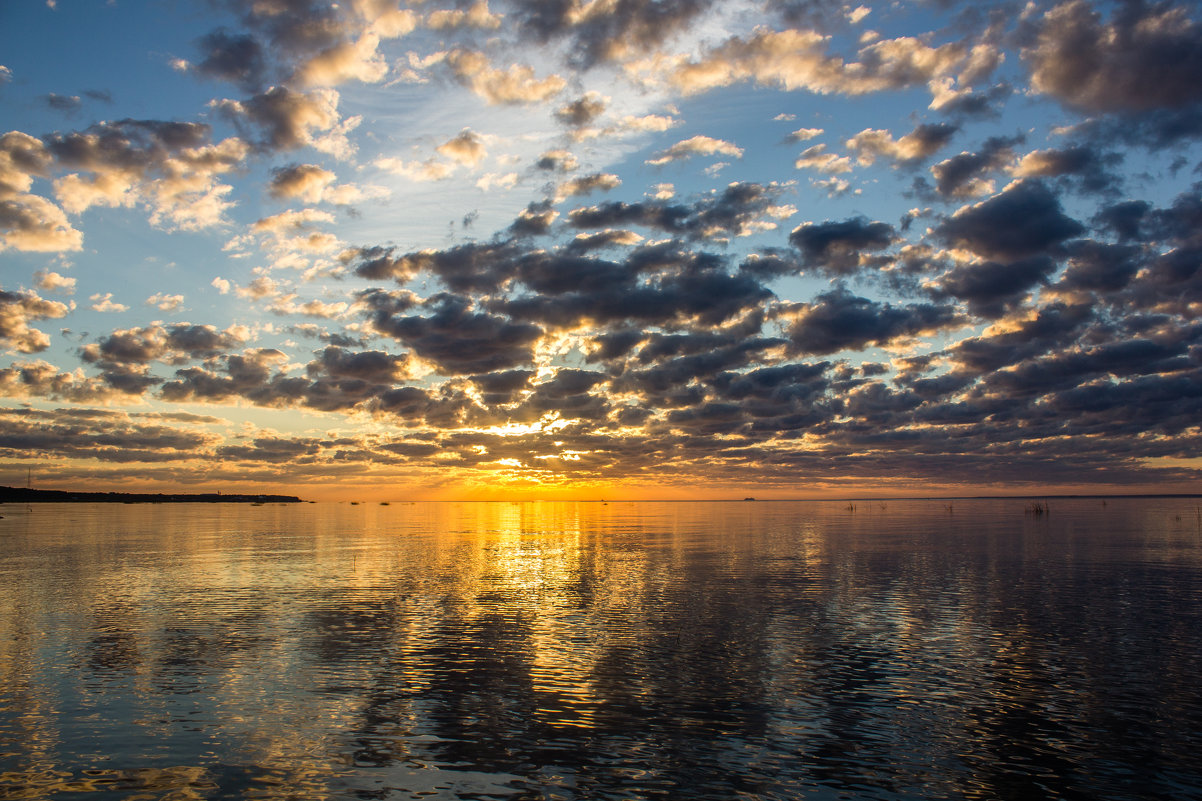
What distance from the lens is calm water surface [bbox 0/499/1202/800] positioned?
19.7m

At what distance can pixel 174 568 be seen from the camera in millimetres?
69688

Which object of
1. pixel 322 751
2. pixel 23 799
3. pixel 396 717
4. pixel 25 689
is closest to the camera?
pixel 23 799

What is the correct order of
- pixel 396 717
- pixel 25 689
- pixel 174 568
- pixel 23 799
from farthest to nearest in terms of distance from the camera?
pixel 174 568 → pixel 25 689 → pixel 396 717 → pixel 23 799

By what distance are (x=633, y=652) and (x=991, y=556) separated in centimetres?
6138

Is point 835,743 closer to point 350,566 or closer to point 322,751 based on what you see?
point 322,751

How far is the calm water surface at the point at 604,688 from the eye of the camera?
19734mm

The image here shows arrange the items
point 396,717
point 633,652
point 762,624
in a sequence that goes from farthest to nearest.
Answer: point 762,624
point 633,652
point 396,717

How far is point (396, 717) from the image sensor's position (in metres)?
24.7

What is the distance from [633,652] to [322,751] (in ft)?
51.5

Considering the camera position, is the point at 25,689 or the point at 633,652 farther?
the point at 633,652

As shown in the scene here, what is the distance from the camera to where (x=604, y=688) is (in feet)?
91.8

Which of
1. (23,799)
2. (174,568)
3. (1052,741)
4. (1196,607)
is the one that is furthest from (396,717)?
(174,568)

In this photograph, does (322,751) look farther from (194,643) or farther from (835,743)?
(194,643)

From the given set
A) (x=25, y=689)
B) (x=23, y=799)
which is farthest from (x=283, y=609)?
(x=23, y=799)
